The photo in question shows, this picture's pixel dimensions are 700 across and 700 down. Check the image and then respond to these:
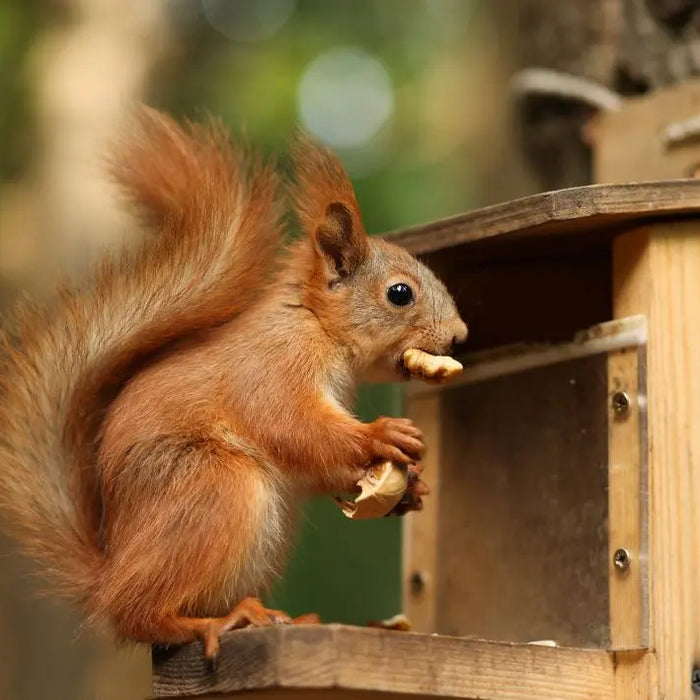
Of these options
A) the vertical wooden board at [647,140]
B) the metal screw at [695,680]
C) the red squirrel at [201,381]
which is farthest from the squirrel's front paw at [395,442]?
the vertical wooden board at [647,140]

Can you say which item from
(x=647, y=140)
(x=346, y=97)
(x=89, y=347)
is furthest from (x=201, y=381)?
(x=346, y=97)

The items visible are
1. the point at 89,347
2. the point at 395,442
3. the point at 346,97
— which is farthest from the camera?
the point at 346,97

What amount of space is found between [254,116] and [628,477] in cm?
267

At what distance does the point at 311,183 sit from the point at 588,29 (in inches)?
51.4

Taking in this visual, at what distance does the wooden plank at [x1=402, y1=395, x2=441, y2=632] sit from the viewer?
2492 millimetres

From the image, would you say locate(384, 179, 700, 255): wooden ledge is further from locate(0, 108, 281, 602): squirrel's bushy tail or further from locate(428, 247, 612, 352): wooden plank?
locate(0, 108, 281, 602): squirrel's bushy tail

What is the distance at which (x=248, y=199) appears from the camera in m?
2.07

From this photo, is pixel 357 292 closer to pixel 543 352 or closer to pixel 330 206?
pixel 330 206

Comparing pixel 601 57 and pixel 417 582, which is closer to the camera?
pixel 417 582

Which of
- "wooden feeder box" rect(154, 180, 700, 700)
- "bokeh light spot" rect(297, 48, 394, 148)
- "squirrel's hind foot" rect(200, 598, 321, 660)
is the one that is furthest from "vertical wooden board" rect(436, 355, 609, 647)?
"bokeh light spot" rect(297, 48, 394, 148)

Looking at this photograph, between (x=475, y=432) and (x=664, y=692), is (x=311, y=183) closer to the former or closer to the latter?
(x=475, y=432)

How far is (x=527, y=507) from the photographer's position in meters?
2.33

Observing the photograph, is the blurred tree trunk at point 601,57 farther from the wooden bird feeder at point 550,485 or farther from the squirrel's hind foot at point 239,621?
the squirrel's hind foot at point 239,621

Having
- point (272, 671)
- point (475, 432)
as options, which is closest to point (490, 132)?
point (475, 432)
